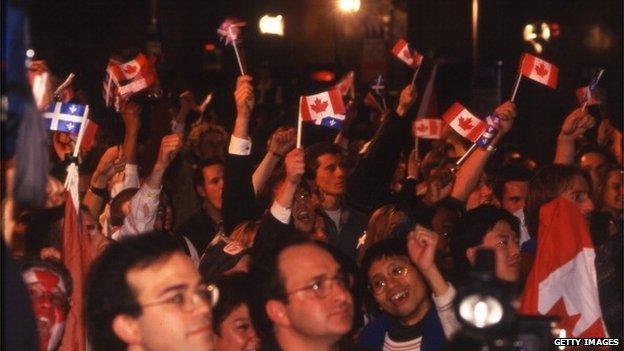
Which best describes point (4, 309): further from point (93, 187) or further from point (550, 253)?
point (93, 187)

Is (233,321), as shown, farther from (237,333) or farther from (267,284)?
(267,284)

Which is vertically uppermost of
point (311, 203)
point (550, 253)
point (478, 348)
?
point (478, 348)

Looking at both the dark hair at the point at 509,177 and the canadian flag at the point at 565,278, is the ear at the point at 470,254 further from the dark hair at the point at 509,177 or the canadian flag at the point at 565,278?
the dark hair at the point at 509,177

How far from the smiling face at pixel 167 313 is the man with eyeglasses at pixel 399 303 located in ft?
4.83

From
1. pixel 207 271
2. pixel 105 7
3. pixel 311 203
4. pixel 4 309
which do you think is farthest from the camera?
pixel 105 7

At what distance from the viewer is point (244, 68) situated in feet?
27.9

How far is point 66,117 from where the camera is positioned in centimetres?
700

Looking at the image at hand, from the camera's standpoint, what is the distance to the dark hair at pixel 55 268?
4.60 m

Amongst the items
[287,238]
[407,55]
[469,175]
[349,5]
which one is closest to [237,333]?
[287,238]

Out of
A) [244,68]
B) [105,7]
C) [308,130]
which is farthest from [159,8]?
[244,68]

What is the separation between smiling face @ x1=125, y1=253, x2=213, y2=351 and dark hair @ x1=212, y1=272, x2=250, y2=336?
51.6 inches

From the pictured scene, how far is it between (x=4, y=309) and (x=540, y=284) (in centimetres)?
317

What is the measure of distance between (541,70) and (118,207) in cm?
368

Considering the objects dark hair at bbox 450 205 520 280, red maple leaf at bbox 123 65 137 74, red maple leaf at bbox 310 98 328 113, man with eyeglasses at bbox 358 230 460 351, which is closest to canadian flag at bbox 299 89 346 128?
red maple leaf at bbox 310 98 328 113
